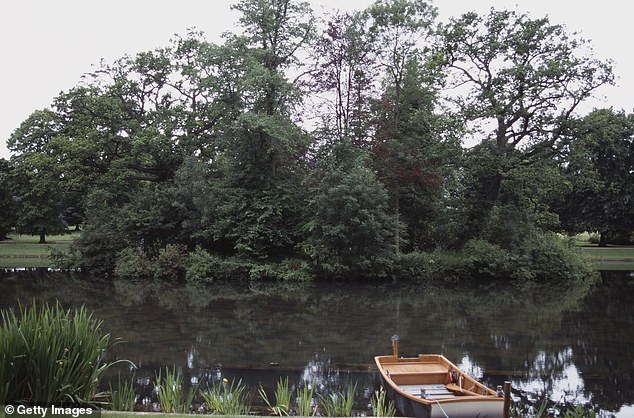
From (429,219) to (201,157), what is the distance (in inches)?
594

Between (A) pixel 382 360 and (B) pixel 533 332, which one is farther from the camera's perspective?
(B) pixel 533 332

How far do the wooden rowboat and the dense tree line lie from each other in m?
17.8

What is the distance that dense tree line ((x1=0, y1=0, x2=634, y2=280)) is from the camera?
29922 millimetres

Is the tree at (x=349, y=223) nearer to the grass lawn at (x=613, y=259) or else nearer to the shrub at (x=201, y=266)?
the shrub at (x=201, y=266)

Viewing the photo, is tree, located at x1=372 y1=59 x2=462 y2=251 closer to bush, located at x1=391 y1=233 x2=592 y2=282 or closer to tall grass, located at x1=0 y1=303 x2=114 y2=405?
bush, located at x1=391 y1=233 x2=592 y2=282

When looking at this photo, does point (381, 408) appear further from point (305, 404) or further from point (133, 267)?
point (133, 267)

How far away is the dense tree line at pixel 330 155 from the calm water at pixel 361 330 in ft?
12.6

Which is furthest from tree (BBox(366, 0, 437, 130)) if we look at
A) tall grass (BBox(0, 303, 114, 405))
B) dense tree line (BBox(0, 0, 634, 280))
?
tall grass (BBox(0, 303, 114, 405))

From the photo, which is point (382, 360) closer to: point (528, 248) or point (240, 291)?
point (240, 291)

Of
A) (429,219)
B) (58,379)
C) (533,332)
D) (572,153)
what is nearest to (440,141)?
(429,219)

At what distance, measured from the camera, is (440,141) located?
31703 mm

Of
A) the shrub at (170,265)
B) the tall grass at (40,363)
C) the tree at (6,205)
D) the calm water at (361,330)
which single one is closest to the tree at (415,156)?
the calm water at (361,330)

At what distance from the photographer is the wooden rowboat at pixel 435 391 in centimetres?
745

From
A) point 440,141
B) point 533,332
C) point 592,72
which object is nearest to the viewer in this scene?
point 533,332
